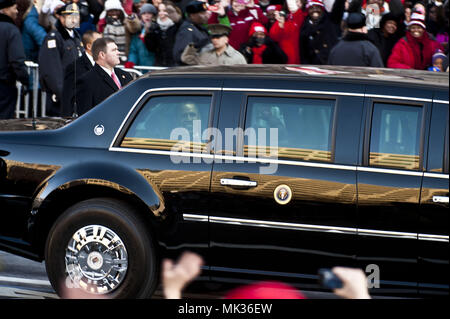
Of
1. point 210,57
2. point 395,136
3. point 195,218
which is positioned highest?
point 210,57

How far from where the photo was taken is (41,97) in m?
13.8

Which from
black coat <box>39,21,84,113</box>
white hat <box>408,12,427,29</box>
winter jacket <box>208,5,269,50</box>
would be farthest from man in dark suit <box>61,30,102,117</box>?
white hat <box>408,12,427,29</box>

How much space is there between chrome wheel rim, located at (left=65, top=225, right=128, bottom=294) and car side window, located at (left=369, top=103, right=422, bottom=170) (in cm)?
186

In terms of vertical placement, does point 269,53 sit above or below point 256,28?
below

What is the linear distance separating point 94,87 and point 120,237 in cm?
346

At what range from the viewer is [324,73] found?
6.12 metres

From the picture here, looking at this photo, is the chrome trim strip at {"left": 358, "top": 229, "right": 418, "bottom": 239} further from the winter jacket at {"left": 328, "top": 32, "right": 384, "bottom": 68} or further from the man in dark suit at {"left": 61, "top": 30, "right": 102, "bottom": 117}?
the man in dark suit at {"left": 61, "top": 30, "right": 102, "bottom": 117}

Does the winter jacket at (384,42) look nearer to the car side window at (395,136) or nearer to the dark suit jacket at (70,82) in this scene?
the dark suit jacket at (70,82)

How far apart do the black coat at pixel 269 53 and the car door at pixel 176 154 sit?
20.3ft

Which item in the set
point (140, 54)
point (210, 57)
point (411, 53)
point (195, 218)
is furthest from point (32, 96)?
point (195, 218)

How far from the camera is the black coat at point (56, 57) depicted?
39.6 feet

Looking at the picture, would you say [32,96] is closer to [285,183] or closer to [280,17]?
[280,17]

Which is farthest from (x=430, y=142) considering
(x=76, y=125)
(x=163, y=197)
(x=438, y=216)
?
(x=76, y=125)

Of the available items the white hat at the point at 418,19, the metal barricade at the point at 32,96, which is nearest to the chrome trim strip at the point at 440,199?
the white hat at the point at 418,19
